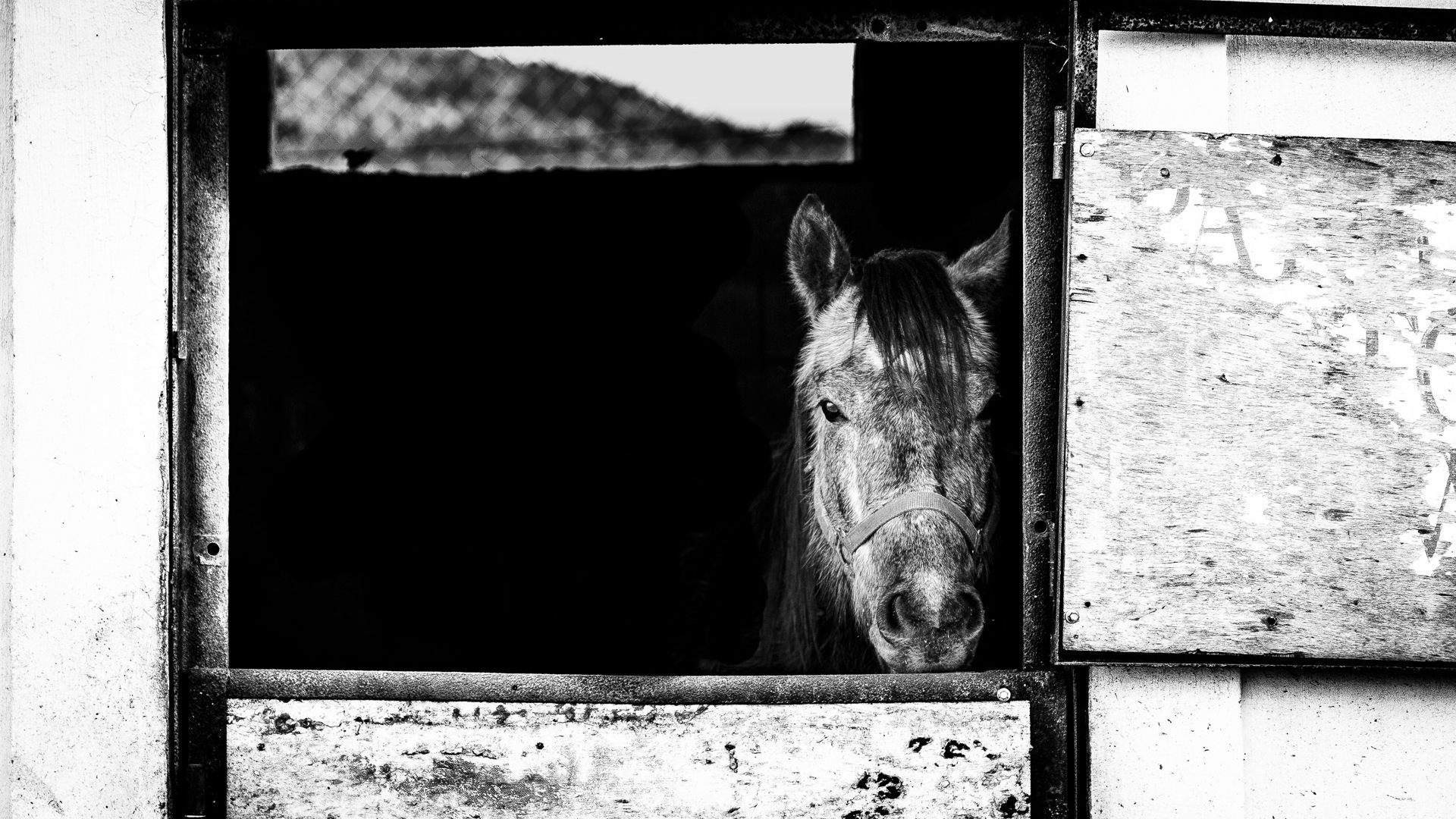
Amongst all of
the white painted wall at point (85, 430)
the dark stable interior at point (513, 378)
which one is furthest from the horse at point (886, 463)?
the white painted wall at point (85, 430)

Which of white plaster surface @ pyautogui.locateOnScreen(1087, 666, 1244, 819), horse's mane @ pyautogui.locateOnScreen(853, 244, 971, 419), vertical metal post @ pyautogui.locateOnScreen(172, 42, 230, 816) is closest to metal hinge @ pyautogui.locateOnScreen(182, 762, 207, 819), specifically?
vertical metal post @ pyautogui.locateOnScreen(172, 42, 230, 816)

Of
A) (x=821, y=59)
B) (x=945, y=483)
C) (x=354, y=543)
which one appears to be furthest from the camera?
(x=354, y=543)

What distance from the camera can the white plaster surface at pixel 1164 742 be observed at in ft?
6.53

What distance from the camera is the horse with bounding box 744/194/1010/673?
7.00 feet

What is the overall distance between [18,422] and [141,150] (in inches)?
24.2

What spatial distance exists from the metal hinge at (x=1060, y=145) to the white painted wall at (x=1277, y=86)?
0.27 ft

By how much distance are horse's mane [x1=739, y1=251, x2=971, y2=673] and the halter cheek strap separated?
0.73 ft

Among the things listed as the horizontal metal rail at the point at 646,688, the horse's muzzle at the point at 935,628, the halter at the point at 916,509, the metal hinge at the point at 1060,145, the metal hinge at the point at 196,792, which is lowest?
the metal hinge at the point at 196,792

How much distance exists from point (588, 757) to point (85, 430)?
124cm

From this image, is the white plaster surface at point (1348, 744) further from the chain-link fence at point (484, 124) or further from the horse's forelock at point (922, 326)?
the chain-link fence at point (484, 124)

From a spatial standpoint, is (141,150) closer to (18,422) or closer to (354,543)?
(18,422)

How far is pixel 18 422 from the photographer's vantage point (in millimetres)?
2000

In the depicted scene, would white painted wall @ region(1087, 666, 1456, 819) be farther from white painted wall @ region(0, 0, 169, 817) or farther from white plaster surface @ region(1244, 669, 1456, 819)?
white painted wall @ region(0, 0, 169, 817)

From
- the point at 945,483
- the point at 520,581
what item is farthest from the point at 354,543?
the point at 945,483
